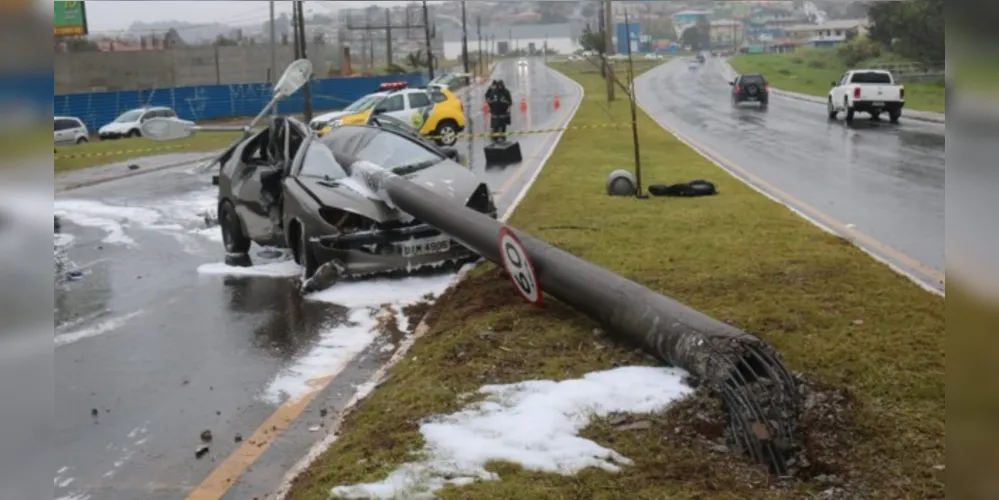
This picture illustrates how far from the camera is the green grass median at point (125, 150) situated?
2625 centimetres

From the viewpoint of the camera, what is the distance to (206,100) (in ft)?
177

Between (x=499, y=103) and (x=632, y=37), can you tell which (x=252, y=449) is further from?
(x=499, y=103)

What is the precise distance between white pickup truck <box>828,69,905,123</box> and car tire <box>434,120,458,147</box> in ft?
40.3

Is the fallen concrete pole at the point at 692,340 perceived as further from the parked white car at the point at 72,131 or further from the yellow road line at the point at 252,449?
the parked white car at the point at 72,131

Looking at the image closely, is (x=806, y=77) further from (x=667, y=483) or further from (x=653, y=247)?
(x=667, y=483)

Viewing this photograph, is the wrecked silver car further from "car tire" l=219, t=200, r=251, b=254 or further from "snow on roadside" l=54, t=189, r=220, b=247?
"snow on roadside" l=54, t=189, r=220, b=247

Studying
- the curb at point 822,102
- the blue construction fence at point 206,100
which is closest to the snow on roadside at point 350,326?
the curb at point 822,102

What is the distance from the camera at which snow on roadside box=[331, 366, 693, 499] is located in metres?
4.13

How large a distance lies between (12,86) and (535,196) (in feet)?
41.4

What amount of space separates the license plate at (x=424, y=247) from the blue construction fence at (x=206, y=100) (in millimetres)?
43237

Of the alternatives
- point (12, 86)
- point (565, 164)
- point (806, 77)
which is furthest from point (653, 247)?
point (806, 77)

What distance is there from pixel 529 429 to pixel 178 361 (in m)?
3.50

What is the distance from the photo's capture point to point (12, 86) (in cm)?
127

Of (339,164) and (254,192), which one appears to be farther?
(254,192)
